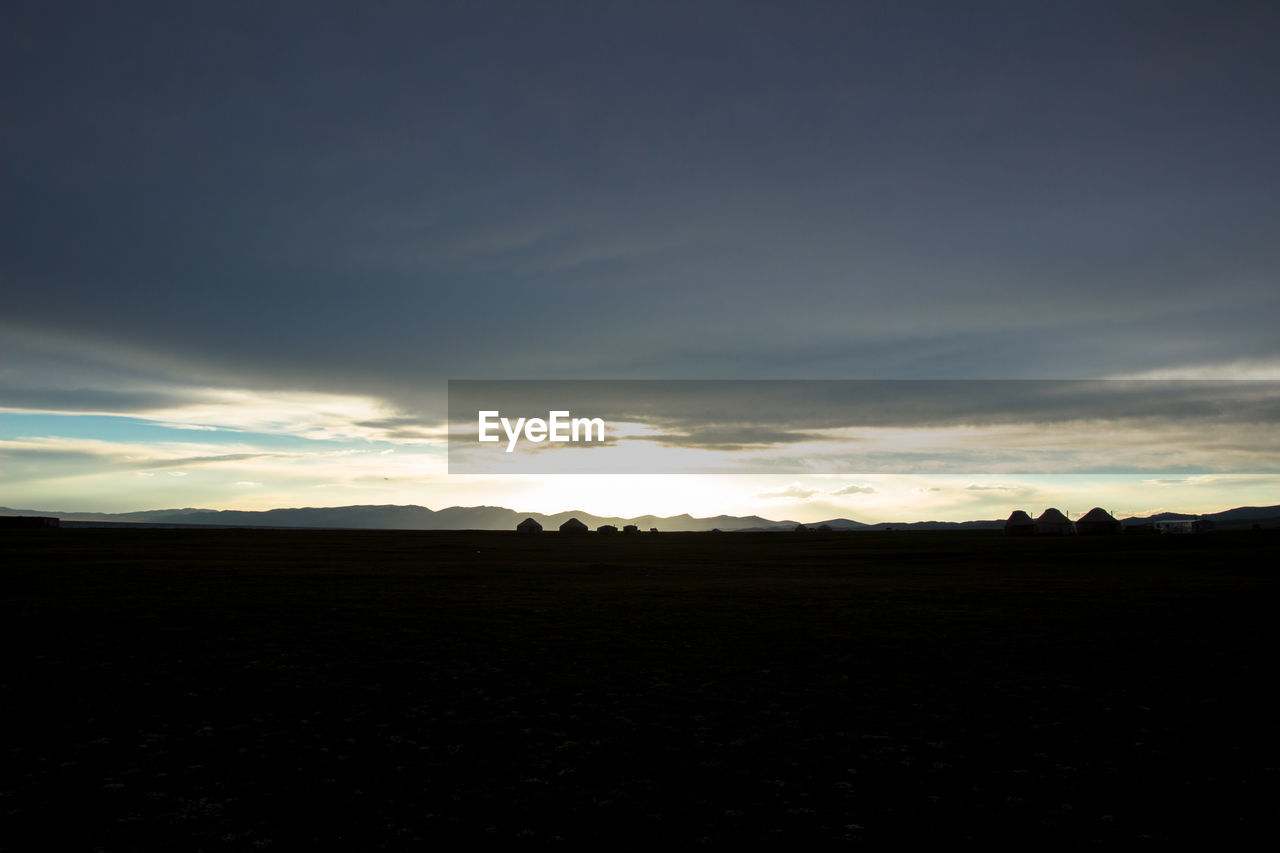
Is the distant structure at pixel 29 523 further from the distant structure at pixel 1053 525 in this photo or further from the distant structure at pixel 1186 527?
the distant structure at pixel 1186 527

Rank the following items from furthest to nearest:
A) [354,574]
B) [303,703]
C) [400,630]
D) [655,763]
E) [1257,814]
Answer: [354,574]
[400,630]
[303,703]
[655,763]
[1257,814]

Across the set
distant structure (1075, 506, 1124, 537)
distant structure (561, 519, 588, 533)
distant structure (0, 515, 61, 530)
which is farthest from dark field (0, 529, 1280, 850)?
distant structure (0, 515, 61, 530)

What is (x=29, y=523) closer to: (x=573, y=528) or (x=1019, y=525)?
(x=573, y=528)

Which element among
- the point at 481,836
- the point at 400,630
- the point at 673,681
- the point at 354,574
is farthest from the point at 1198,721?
the point at 354,574

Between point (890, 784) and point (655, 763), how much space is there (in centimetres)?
262

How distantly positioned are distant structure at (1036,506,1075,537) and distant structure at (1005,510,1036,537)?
124 cm

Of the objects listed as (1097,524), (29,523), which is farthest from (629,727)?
(29,523)

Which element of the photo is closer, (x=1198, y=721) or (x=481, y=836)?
(x=481, y=836)

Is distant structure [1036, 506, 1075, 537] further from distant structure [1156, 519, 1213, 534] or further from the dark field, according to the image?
the dark field

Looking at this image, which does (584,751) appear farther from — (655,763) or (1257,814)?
(1257,814)

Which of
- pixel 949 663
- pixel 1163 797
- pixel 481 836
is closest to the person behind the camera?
pixel 481 836

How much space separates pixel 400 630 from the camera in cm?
1920

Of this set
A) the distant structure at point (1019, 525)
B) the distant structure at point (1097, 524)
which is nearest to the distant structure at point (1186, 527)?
the distant structure at point (1097, 524)

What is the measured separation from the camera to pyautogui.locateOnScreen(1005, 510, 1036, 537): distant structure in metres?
139
